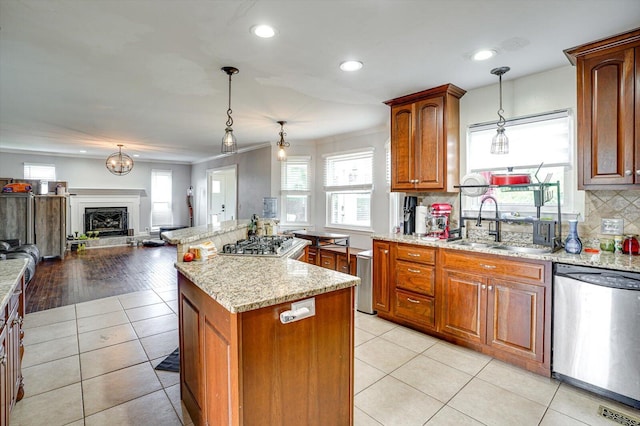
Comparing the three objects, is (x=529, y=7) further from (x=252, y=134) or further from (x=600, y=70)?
(x=252, y=134)

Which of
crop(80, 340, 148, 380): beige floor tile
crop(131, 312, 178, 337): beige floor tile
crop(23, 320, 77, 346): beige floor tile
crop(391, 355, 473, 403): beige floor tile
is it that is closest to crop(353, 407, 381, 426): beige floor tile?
crop(391, 355, 473, 403): beige floor tile

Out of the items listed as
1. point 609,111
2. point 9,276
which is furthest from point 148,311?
point 609,111

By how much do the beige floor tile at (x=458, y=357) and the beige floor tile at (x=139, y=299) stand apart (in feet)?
11.2

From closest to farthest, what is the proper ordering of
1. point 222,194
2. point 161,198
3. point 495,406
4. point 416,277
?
point 495,406
point 416,277
point 222,194
point 161,198

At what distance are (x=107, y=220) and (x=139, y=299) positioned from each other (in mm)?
5761

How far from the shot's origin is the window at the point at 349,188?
211 inches

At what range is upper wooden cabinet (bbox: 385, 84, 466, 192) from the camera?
3318mm

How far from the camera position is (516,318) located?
2576mm

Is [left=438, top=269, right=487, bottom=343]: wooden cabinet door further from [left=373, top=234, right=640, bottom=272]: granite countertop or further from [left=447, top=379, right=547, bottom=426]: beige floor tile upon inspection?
[left=447, top=379, right=547, bottom=426]: beige floor tile

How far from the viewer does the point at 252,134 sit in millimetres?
5648

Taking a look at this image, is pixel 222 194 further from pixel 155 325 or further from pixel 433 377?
pixel 433 377

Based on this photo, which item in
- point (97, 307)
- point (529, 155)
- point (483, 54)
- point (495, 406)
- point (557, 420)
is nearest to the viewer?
point (557, 420)

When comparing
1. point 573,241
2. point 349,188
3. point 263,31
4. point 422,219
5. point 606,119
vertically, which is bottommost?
point 573,241

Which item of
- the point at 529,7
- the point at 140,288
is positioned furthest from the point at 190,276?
the point at 140,288
